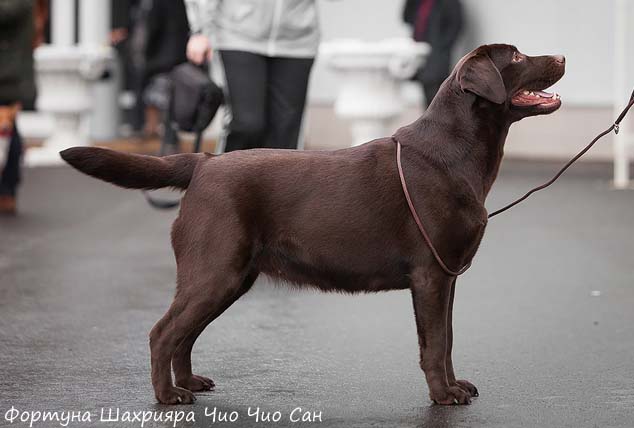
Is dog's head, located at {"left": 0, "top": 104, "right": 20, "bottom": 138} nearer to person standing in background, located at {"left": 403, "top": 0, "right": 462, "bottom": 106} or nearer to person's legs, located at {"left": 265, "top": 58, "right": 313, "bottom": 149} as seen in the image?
person's legs, located at {"left": 265, "top": 58, "right": 313, "bottom": 149}

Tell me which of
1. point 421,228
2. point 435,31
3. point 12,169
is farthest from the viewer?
point 435,31

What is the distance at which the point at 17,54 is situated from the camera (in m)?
10.6

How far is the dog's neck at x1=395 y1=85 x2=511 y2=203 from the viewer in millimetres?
5055

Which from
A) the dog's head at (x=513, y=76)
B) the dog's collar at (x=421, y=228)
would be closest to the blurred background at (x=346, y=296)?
the dog's collar at (x=421, y=228)

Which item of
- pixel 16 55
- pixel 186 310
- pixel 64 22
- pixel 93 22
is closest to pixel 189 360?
pixel 186 310

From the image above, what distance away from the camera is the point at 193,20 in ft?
26.9

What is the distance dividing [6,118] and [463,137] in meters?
6.42

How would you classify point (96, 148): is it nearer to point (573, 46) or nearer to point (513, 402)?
point (513, 402)

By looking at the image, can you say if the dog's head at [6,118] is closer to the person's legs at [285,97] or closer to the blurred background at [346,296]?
the blurred background at [346,296]

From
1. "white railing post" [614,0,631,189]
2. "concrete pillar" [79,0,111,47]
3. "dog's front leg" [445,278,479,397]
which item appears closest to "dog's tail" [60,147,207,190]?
"dog's front leg" [445,278,479,397]

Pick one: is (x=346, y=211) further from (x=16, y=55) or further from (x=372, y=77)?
(x=372, y=77)

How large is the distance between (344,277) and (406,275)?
23cm

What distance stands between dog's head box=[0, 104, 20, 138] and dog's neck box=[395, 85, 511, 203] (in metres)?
6.16

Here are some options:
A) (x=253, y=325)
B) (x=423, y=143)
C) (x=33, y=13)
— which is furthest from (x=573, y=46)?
(x=423, y=143)
